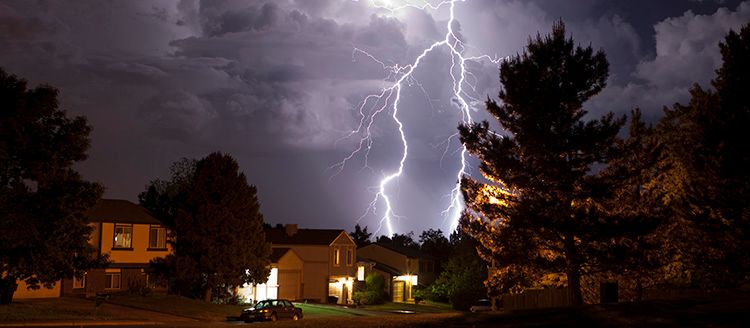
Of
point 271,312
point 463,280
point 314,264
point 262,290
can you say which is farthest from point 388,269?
point 271,312

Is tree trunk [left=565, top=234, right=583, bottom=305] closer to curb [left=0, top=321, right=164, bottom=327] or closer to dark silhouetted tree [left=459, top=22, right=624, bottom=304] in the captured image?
dark silhouetted tree [left=459, top=22, right=624, bottom=304]

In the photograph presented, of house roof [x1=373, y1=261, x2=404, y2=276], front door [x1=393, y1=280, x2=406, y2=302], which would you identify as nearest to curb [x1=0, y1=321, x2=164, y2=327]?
house roof [x1=373, y1=261, x2=404, y2=276]

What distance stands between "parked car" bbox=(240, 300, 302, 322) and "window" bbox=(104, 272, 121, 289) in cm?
1431

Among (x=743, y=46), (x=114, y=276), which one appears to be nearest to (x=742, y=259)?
(x=743, y=46)

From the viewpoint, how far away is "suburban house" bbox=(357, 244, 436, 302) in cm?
7219

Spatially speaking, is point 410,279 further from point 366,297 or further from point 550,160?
point 550,160

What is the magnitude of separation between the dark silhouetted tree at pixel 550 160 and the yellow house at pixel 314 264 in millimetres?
32471

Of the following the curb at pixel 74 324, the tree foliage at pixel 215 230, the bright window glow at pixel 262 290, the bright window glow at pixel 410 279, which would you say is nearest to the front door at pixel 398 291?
the bright window glow at pixel 410 279

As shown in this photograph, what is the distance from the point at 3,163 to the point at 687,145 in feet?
93.9

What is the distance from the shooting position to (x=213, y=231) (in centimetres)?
4472

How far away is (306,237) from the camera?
65375mm

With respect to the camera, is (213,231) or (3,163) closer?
(3,163)

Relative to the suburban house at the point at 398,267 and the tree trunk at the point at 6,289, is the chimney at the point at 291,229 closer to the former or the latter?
the suburban house at the point at 398,267

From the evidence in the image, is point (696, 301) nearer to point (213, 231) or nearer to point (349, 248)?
point (213, 231)
